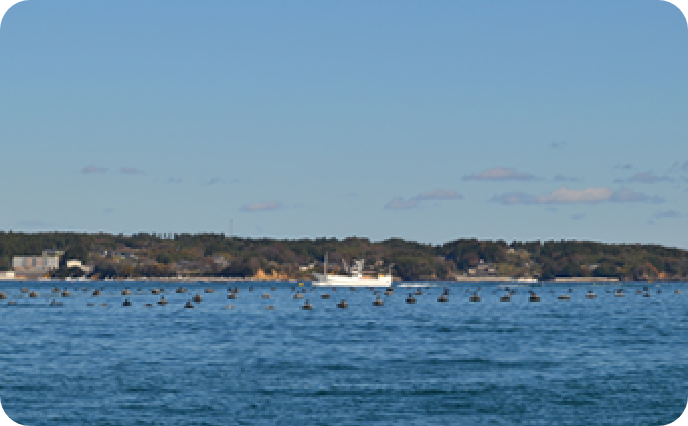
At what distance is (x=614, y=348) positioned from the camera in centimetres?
7381

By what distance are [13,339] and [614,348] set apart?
52986mm

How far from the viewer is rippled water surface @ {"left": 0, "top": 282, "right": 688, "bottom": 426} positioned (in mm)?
44125

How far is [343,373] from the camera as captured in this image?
57.8 metres

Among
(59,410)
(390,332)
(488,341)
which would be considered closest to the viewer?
(59,410)

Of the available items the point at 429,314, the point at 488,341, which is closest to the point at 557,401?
the point at 488,341

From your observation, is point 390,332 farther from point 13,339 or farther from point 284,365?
point 13,339

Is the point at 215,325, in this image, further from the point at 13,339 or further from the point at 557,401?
the point at 557,401

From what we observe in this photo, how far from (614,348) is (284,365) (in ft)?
94.7

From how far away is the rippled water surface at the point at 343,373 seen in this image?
44.1 m

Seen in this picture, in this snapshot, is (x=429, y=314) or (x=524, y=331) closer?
(x=524, y=331)

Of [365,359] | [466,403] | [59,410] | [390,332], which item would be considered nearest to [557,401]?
[466,403]

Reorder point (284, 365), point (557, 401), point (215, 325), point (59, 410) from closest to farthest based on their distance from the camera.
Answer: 1. point (59, 410)
2. point (557, 401)
3. point (284, 365)
4. point (215, 325)

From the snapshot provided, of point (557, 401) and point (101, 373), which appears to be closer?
point (557, 401)

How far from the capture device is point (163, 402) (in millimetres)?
46812
